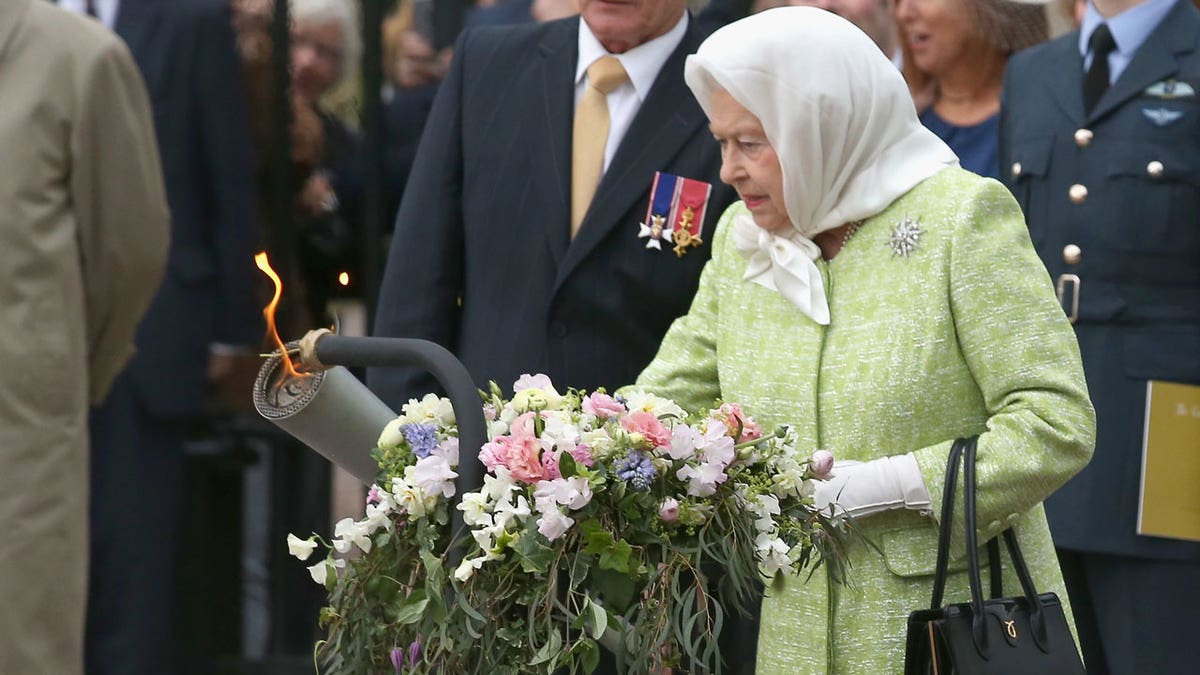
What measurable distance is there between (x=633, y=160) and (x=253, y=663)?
2.90m

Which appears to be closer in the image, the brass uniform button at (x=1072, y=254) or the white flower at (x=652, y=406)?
the white flower at (x=652, y=406)

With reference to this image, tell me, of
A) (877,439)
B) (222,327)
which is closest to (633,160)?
(877,439)

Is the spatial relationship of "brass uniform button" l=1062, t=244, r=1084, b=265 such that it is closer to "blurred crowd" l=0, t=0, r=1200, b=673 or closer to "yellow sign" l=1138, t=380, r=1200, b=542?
"yellow sign" l=1138, t=380, r=1200, b=542

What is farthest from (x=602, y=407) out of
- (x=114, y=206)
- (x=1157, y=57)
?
(x=114, y=206)

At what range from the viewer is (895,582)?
3.13m

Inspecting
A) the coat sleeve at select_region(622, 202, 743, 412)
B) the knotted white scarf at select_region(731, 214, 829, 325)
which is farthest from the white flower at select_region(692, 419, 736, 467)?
the coat sleeve at select_region(622, 202, 743, 412)

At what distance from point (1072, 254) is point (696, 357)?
127cm

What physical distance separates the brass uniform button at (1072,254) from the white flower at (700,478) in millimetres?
2007

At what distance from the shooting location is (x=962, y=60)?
4.96 meters

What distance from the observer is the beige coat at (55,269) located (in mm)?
4688

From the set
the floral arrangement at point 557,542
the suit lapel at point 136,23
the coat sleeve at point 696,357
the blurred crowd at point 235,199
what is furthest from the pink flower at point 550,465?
the suit lapel at point 136,23

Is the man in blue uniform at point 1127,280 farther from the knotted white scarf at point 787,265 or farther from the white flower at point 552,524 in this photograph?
the white flower at point 552,524

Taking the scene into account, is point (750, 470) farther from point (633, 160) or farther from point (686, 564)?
point (633, 160)

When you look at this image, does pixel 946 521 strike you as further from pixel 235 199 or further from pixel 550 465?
pixel 235 199
